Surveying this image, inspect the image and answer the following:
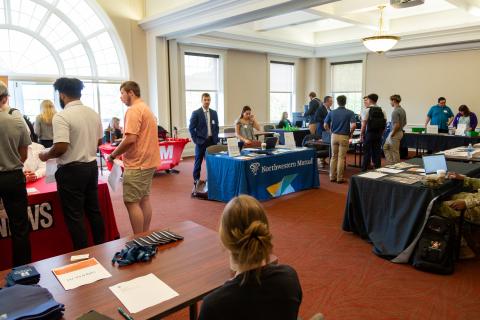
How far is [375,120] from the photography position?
20.7 feet

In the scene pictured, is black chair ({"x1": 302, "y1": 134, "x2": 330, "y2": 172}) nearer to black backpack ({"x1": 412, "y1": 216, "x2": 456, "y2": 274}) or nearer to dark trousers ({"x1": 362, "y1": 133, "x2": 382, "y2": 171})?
dark trousers ({"x1": 362, "y1": 133, "x2": 382, "y2": 171})

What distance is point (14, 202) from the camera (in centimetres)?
229

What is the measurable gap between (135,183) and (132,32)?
19.6 feet

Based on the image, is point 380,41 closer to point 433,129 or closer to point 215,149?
point 433,129

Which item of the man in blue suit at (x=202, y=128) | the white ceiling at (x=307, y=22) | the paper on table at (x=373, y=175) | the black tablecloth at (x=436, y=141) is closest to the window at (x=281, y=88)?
the white ceiling at (x=307, y=22)

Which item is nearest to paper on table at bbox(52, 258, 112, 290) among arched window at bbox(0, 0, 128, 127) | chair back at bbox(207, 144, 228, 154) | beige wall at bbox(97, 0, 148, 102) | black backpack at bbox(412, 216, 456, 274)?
black backpack at bbox(412, 216, 456, 274)

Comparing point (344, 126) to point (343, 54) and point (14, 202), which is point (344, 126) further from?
point (343, 54)

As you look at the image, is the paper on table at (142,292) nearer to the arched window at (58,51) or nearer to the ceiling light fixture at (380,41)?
the ceiling light fixture at (380,41)

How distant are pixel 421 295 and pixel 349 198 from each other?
120cm

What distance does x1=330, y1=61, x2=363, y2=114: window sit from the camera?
35.8 ft

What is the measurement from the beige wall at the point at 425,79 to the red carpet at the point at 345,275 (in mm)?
6421

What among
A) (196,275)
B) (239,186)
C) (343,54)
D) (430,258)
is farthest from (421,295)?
(343,54)

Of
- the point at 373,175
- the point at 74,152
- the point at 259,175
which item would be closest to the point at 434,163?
the point at 373,175

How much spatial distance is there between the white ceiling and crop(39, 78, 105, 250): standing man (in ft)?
12.5
